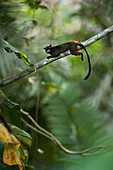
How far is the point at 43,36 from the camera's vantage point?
7.19 ft

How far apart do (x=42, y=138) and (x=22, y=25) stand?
1.00 m

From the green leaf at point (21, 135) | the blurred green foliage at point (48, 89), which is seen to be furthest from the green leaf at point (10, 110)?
the blurred green foliage at point (48, 89)

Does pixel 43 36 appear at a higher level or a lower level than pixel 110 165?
higher

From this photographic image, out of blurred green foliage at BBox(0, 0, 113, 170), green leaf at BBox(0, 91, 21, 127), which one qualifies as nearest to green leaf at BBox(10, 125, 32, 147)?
green leaf at BBox(0, 91, 21, 127)

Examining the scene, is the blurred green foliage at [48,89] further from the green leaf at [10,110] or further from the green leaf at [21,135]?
the green leaf at [21,135]

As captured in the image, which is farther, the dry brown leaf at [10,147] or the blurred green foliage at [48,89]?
the blurred green foliage at [48,89]

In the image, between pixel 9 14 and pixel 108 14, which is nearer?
pixel 9 14

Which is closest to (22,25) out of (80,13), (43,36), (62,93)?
(43,36)

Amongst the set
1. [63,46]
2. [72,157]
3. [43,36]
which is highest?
[43,36]

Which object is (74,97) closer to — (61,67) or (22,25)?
(61,67)

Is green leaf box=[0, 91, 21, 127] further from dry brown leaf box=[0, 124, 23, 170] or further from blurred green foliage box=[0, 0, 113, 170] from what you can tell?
blurred green foliage box=[0, 0, 113, 170]

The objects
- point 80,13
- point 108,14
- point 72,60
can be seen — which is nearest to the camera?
point 108,14

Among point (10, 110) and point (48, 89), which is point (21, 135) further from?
point (48, 89)

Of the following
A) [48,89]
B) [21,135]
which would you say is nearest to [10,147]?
[21,135]
